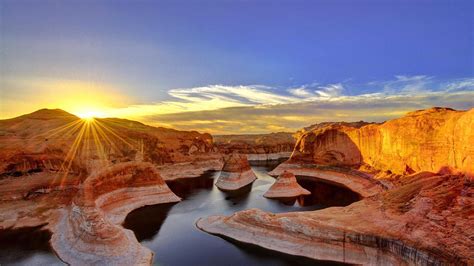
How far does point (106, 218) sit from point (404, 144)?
123 ft

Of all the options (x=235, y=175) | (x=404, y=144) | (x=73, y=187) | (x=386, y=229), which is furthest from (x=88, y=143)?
(x=404, y=144)

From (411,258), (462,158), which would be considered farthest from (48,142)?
(462,158)

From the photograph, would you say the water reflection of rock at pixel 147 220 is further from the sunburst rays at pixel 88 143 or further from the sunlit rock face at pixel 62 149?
the sunburst rays at pixel 88 143

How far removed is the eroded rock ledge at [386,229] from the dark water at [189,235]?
1.26 metres

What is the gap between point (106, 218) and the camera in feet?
99.1

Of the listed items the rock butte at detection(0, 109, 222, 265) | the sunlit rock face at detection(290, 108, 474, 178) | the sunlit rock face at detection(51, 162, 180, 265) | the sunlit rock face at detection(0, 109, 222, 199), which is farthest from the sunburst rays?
the sunlit rock face at detection(290, 108, 474, 178)

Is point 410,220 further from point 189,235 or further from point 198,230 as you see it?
point 189,235

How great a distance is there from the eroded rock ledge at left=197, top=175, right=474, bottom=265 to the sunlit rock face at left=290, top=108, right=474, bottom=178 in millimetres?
4301

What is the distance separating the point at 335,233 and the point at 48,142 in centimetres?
3347

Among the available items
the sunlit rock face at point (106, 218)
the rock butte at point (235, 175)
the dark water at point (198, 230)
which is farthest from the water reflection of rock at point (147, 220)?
the rock butte at point (235, 175)

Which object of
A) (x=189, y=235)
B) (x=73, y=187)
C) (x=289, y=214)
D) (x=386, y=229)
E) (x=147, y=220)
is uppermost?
(x=73, y=187)

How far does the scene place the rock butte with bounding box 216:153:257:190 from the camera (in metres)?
52.1

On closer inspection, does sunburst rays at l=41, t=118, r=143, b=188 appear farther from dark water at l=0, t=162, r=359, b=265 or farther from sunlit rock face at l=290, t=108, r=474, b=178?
sunlit rock face at l=290, t=108, r=474, b=178

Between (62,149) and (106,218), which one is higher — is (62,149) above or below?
above
